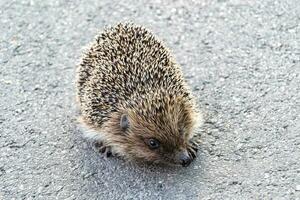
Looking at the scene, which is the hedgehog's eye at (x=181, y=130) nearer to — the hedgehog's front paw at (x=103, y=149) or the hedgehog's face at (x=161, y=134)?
the hedgehog's face at (x=161, y=134)

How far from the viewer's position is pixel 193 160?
12.6ft

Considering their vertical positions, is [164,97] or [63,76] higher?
[164,97]

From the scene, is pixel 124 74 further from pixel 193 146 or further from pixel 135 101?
pixel 193 146

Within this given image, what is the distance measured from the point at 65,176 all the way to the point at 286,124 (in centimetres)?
136

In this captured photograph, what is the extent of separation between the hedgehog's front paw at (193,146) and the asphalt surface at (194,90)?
41 mm

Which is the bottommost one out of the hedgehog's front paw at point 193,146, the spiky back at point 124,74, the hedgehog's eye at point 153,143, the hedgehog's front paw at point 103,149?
the hedgehog's front paw at point 103,149

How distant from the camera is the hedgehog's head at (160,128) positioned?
3570 mm

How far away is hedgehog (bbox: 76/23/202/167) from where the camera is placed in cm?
359

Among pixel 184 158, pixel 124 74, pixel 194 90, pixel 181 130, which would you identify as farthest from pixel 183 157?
pixel 194 90

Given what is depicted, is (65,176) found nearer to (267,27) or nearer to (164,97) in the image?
(164,97)

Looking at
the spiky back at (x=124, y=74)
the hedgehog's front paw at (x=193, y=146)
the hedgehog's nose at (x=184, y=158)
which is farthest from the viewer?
the hedgehog's front paw at (x=193, y=146)

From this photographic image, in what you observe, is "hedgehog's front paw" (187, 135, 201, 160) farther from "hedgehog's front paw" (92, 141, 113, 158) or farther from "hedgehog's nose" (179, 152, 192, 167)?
"hedgehog's front paw" (92, 141, 113, 158)

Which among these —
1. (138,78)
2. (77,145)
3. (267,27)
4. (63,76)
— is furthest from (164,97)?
(267,27)

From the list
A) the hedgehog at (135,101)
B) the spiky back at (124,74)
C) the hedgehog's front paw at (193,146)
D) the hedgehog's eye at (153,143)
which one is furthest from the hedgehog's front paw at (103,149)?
the hedgehog's front paw at (193,146)
